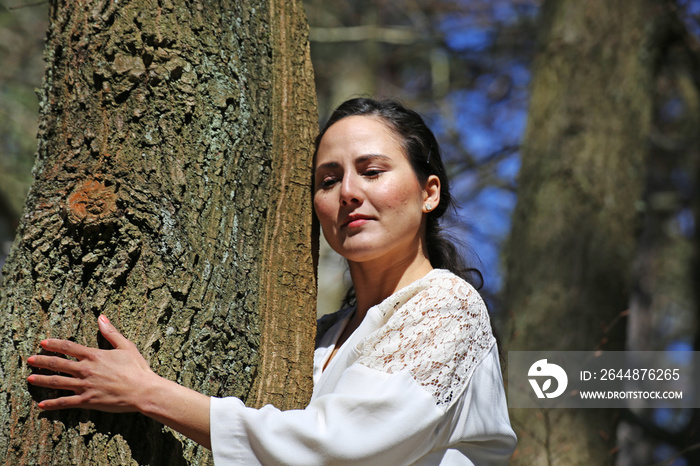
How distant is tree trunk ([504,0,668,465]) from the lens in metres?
4.29

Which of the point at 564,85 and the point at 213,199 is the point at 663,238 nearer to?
the point at 564,85

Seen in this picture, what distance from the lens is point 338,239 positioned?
2023mm

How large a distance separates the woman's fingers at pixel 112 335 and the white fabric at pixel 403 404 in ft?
0.81

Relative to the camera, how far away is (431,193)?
222 cm

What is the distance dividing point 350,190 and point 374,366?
1.79 feet

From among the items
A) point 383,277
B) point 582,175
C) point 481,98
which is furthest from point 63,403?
point 481,98

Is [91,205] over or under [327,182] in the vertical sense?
under

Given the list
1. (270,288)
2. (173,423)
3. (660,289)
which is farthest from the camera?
(660,289)

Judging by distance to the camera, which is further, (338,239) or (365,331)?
(338,239)

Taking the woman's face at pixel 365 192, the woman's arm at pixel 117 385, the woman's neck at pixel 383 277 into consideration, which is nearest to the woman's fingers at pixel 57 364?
the woman's arm at pixel 117 385

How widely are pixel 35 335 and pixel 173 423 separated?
38cm

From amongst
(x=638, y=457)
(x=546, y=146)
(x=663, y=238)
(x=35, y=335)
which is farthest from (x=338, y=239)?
(x=663, y=238)

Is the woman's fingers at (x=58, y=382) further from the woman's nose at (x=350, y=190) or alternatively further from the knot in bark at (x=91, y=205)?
the woman's nose at (x=350, y=190)

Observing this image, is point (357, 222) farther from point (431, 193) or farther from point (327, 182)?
point (431, 193)
